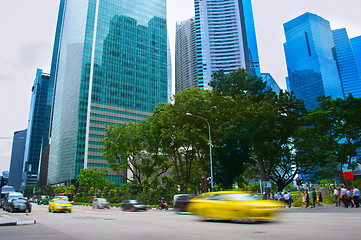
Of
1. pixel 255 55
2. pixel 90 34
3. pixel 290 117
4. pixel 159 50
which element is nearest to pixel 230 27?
pixel 255 55

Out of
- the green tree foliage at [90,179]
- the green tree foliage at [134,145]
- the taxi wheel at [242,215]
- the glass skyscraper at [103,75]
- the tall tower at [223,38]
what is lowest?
the taxi wheel at [242,215]

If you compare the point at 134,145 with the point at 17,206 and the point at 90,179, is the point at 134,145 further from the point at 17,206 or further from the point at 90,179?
the point at 90,179

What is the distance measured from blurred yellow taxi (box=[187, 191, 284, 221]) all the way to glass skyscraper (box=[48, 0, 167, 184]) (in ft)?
308

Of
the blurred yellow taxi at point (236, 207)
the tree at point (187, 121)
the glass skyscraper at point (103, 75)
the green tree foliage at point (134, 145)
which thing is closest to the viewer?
the blurred yellow taxi at point (236, 207)

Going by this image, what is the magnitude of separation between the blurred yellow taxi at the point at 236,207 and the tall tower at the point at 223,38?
15476cm

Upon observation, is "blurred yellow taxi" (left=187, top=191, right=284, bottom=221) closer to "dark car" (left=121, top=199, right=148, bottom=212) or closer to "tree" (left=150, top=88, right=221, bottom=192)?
"dark car" (left=121, top=199, right=148, bottom=212)

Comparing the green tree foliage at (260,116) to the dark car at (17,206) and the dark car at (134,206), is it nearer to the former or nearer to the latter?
the dark car at (134,206)

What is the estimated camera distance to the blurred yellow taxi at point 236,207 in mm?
10758

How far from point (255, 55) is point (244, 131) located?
562ft

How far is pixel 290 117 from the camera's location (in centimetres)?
3466

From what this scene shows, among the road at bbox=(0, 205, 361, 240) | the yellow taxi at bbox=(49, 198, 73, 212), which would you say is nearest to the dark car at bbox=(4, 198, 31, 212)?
the yellow taxi at bbox=(49, 198, 73, 212)

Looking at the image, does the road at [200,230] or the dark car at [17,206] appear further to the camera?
the dark car at [17,206]

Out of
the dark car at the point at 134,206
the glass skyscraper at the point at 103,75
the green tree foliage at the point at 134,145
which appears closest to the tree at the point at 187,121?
the green tree foliage at the point at 134,145

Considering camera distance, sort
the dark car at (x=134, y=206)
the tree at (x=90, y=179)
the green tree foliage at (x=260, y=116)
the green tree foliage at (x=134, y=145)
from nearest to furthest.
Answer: the dark car at (x=134, y=206), the green tree foliage at (x=260, y=116), the green tree foliage at (x=134, y=145), the tree at (x=90, y=179)
